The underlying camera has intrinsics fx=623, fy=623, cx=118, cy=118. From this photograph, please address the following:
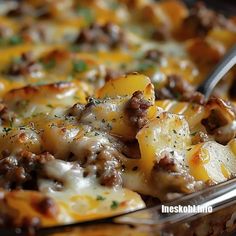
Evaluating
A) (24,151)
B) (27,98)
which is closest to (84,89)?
(27,98)

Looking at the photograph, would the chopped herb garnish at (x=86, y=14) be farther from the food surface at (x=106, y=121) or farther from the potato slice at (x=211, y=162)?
the potato slice at (x=211, y=162)

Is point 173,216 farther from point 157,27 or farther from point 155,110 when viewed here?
point 157,27

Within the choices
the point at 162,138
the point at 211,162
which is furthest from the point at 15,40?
the point at 211,162

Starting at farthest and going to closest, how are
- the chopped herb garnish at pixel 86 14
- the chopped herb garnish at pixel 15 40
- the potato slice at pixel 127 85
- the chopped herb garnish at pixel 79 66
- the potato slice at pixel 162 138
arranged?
the chopped herb garnish at pixel 86 14
the chopped herb garnish at pixel 15 40
the chopped herb garnish at pixel 79 66
the potato slice at pixel 127 85
the potato slice at pixel 162 138

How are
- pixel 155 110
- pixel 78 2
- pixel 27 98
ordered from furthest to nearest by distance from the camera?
pixel 78 2 < pixel 27 98 < pixel 155 110

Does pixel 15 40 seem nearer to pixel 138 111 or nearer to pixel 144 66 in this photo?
pixel 144 66

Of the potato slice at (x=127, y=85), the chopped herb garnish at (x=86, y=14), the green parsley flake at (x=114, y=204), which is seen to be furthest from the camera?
the chopped herb garnish at (x=86, y=14)

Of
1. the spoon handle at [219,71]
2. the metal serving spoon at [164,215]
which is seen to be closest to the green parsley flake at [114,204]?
the metal serving spoon at [164,215]

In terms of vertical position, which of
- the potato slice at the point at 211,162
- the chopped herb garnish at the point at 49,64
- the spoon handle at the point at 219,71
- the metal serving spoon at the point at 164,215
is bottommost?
the chopped herb garnish at the point at 49,64
